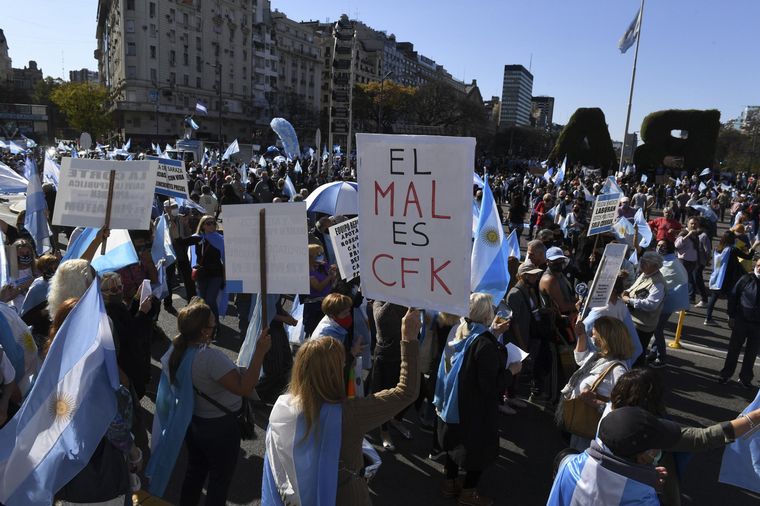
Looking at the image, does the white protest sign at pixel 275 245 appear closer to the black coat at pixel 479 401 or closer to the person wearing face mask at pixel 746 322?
the black coat at pixel 479 401

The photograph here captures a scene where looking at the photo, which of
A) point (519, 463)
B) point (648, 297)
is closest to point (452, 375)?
point (519, 463)

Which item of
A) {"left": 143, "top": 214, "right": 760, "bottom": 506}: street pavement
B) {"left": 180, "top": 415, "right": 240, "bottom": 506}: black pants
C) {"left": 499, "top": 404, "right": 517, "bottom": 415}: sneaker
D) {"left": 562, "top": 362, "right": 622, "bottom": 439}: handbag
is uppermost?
{"left": 562, "top": 362, "right": 622, "bottom": 439}: handbag

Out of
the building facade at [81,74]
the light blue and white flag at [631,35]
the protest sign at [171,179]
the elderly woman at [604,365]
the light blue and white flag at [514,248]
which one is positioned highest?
the building facade at [81,74]

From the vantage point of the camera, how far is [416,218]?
9.04 feet

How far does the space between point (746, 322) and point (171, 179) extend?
7.95m

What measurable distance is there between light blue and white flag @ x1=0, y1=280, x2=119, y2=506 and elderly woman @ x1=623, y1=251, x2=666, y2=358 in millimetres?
5343

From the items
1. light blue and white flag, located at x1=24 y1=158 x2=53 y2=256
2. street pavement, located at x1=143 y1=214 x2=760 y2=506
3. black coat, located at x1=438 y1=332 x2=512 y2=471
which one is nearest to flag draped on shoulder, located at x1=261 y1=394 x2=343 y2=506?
black coat, located at x1=438 y1=332 x2=512 y2=471

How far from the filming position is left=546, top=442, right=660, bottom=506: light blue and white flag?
239 cm

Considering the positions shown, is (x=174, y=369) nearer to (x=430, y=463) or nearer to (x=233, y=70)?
(x=430, y=463)

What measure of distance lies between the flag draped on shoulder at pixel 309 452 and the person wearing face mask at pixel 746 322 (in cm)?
561

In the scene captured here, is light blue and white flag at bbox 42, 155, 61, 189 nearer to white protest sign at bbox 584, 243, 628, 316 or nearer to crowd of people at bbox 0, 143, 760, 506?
crowd of people at bbox 0, 143, 760, 506

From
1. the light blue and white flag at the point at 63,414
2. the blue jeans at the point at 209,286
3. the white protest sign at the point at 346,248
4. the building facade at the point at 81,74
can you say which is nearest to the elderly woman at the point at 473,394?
the white protest sign at the point at 346,248

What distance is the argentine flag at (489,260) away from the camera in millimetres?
5125

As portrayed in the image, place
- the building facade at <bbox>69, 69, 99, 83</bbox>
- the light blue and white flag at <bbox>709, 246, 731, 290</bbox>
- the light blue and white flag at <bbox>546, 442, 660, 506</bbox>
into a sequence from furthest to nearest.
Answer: the building facade at <bbox>69, 69, 99, 83</bbox> < the light blue and white flag at <bbox>709, 246, 731, 290</bbox> < the light blue and white flag at <bbox>546, 442, 660, 506</bbox>
